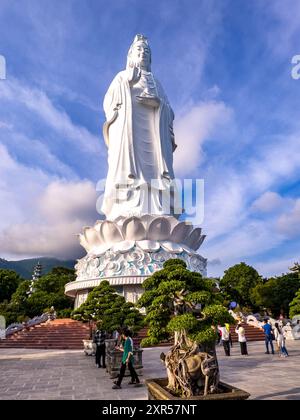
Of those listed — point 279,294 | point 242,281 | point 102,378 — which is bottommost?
point 102,378

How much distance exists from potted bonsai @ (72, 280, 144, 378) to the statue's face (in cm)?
2208

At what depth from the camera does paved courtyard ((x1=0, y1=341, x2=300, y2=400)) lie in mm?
6348

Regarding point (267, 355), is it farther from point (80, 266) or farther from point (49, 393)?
point (80, 266)

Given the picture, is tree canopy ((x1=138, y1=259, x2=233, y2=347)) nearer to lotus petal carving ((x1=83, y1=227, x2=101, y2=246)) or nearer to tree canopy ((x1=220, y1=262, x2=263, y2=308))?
lotus petal carving ((x1=83, y1=227, x2=101, y2=246))

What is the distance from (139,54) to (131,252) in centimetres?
1641

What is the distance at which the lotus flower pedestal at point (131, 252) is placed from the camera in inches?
848

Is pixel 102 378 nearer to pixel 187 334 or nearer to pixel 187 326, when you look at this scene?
pixel 187 334

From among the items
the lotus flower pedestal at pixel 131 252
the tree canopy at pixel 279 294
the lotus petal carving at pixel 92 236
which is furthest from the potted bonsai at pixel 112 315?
the tree canopy at pixel 279 294

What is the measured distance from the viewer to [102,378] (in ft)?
26.8

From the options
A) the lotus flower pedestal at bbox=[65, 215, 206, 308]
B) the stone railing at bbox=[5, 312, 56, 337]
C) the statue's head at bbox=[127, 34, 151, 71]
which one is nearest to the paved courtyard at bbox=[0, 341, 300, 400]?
the stone railing at bbox=[5, 312, 56, 337]

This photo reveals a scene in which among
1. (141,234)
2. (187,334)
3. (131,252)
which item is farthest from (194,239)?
(187,334)

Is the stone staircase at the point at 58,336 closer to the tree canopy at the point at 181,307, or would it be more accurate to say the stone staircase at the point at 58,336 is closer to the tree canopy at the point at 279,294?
the tree canopy at the point at 181,307
